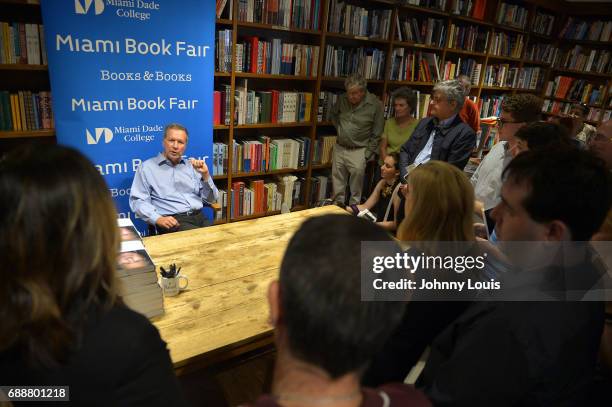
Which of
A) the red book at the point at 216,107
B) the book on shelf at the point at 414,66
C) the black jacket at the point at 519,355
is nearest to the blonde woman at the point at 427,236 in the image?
the black jacket at the point at 519,355

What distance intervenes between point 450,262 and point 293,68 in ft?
9.43

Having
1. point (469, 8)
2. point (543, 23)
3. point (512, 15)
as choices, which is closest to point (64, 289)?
point (469, 8)

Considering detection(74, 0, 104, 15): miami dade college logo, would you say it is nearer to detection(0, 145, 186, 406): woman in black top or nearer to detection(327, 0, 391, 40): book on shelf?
detection(327, 0, 391, 40): book on shelf

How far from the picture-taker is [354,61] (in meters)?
4.01

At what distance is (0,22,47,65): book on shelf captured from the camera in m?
2.40

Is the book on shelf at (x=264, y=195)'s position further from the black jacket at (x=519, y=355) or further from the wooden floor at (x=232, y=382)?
the black jacket at (x=519, y=355)

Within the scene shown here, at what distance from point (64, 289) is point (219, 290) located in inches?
35.6

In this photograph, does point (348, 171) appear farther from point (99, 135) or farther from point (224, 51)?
point (99, 135)

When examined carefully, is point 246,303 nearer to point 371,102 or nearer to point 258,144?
point 258,144

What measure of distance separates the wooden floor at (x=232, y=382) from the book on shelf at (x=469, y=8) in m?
4.32

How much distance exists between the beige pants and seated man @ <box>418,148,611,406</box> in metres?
2.95

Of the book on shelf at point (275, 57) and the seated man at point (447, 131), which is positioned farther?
the book on shelf at point (275, 57)

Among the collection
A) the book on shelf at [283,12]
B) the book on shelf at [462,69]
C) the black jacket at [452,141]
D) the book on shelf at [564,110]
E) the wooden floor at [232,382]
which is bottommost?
the wooden floor at [232,382]

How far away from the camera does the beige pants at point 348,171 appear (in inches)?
159
